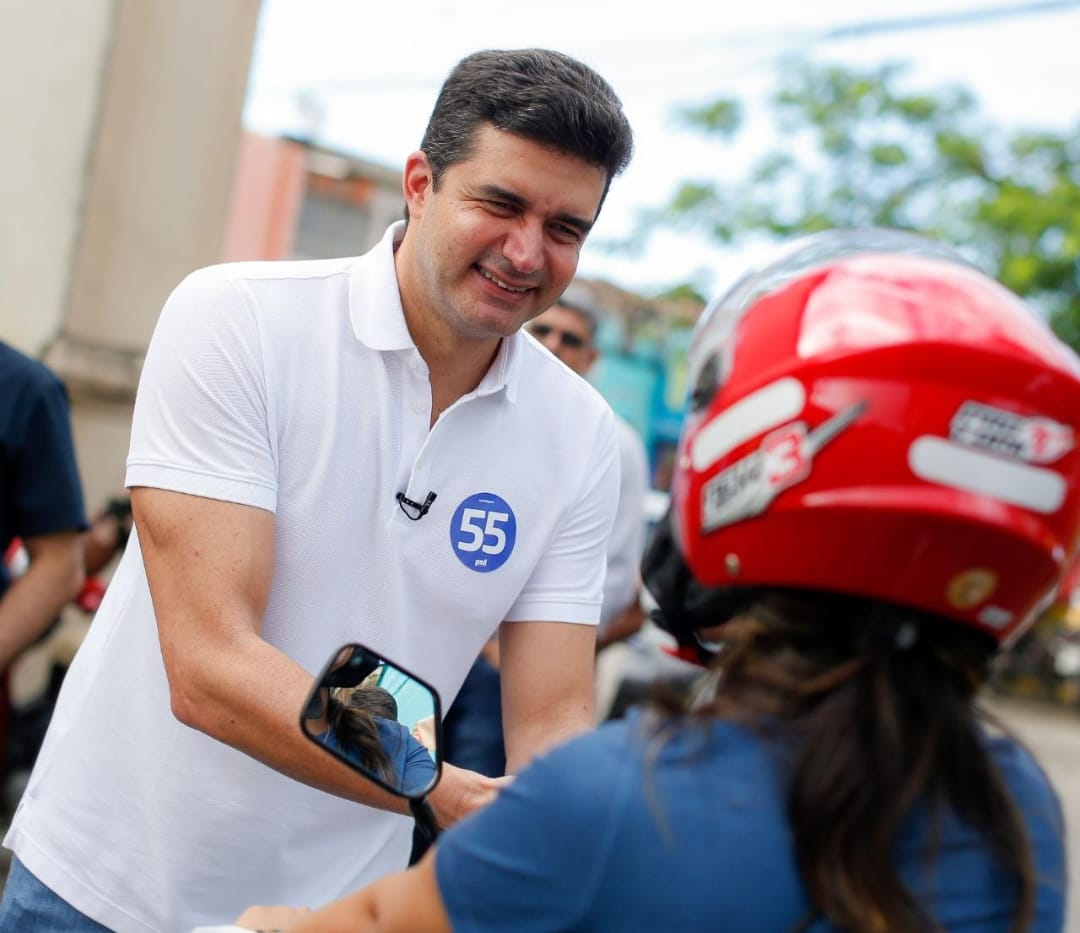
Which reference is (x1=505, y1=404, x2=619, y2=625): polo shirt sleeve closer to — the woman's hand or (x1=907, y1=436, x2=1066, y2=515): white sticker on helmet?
the woman's hand

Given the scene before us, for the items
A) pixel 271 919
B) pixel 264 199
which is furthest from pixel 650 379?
pixel 271 919

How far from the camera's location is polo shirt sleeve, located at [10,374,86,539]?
374cm

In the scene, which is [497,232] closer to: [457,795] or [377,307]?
[377,307]

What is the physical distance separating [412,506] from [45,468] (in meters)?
1.77

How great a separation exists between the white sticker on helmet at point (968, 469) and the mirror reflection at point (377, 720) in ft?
2.13

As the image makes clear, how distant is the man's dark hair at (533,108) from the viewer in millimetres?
2465

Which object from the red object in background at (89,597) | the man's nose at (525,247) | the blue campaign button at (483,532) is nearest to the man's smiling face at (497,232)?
the man's nose at (525,247)

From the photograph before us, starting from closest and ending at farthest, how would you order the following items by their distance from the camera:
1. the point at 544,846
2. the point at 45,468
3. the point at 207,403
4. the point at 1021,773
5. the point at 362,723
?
the point at 544,846 → the point at 1021,773 → the point at 362,723 → the point at 207,403 → the point at 45,468

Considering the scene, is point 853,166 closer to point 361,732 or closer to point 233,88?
point 233,88

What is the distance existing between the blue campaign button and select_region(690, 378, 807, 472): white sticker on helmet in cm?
88

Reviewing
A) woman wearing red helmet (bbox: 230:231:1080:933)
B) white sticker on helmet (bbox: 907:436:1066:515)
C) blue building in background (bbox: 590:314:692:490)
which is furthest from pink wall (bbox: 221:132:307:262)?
white sticker on helmet (bbox: 907:436:1066:515)

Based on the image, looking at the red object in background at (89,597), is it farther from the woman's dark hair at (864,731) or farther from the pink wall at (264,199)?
the pink wall at (264,199)

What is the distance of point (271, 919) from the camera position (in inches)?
69.5

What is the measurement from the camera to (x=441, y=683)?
8.20 feet
